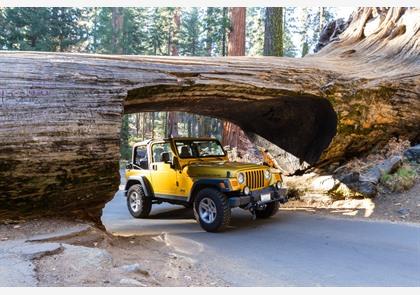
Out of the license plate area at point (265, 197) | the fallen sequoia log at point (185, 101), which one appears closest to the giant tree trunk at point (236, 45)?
the fallen sequoia log at point (185, 101)

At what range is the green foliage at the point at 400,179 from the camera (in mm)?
9484

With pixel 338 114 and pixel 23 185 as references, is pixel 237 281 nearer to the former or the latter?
pixel 23 185

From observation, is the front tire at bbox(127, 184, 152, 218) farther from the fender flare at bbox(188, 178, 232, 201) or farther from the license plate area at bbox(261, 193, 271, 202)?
the license plate area at bbox(261, 193, 271, 202)

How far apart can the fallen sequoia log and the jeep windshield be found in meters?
0.98

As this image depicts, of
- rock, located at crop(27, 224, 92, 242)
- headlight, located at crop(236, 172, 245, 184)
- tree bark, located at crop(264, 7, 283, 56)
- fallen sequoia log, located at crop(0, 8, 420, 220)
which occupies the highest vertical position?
tree bark, located at crop(264, 7, 283, 56)

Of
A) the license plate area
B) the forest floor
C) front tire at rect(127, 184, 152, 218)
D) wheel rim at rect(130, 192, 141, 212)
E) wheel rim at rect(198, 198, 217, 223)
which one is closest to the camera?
wheel rim at rect(198, 198, 217, 223)

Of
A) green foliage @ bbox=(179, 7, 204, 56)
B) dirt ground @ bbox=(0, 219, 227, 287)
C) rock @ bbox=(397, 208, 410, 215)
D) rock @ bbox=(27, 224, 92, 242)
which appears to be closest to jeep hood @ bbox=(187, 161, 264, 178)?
dirt ground @ bbox=(0, 219, 227, 287)

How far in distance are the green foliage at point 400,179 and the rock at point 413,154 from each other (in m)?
0.64

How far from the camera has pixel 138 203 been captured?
10.5 meters

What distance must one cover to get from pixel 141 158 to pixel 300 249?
5591 millimetres

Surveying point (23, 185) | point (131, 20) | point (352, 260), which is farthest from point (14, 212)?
point (131, 20)

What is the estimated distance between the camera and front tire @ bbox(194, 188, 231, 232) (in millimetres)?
7852

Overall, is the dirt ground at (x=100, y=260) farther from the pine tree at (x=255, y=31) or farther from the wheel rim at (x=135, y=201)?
the pine tree at (x=255, y=31)

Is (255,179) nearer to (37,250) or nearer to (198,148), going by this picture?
(198,148)
